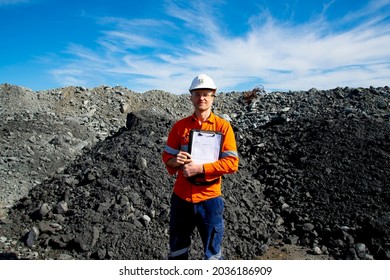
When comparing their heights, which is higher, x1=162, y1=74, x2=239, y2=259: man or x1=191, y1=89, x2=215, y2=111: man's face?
x1=191, y1=89, x2=215, y2=111: man's face

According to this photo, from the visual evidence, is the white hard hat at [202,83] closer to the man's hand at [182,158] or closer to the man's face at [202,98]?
the man's face at [202,98]

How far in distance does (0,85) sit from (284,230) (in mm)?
15715

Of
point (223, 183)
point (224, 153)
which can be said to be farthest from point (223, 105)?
point (224, 153)

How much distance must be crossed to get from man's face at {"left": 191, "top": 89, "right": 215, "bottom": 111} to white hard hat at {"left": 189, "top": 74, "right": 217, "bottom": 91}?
0.04 metres

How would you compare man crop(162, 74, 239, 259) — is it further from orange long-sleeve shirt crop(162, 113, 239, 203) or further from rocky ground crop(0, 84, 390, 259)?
rocky ground crop(0, 84, 390, 259)

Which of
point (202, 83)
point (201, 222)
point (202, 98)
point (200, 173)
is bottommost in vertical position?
point (201, 222)

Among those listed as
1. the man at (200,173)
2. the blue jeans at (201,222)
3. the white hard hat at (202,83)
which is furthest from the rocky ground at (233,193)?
the white hard hat at (202,83)

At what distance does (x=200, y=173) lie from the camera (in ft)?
10.0

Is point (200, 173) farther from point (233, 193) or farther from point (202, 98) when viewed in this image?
point (233, 193)

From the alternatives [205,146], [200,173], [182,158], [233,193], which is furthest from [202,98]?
[233,193]

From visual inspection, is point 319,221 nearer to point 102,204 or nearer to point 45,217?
point 102,204

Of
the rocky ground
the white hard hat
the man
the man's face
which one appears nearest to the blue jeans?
the man

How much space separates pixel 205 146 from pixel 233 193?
3228 millimetres

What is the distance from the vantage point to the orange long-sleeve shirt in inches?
122
